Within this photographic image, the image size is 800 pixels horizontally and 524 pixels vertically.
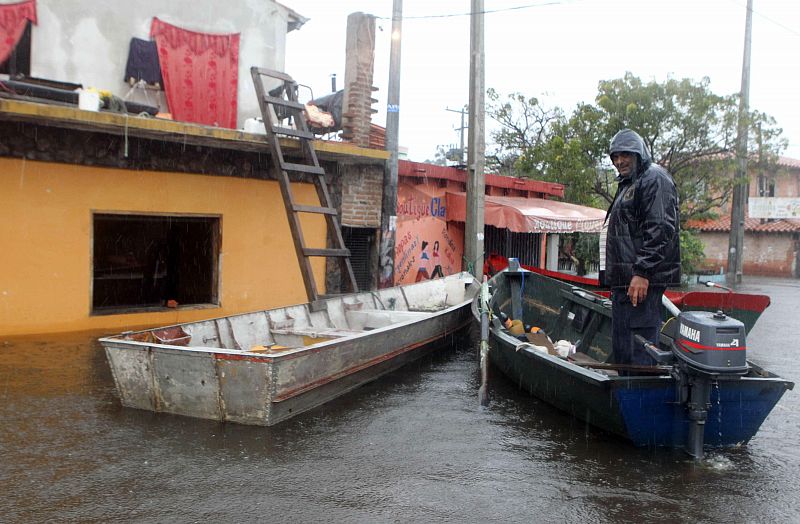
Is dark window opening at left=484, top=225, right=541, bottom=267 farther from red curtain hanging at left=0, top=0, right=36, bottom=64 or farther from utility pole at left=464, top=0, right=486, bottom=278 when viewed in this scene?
red curtain hanging at left=0, top=0, right=36, bottom=64

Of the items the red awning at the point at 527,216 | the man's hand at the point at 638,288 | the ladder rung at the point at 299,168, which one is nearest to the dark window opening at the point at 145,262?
the ladder rung at the point at 299,168

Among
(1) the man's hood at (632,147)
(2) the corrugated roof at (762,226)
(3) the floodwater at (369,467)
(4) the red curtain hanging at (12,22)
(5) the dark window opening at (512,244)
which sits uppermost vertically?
(4) the red curtain hanging at (12,22)

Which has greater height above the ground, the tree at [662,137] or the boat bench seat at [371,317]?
the tree at [662,137]

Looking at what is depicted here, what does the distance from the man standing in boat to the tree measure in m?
15.4

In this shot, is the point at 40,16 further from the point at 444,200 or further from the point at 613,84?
the point at 613,84

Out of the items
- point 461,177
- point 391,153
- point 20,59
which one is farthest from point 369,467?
point 461,177

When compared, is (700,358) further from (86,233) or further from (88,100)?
(86,233)

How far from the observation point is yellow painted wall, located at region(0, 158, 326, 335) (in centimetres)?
891

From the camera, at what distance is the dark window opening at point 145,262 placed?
13.4 m

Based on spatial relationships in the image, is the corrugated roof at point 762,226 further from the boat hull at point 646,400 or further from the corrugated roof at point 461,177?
the boat hull at point 646,400

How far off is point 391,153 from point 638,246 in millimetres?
6818

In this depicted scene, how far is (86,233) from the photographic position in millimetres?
9461

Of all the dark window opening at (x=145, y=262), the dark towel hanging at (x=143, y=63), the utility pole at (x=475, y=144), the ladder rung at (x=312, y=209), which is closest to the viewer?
the ladder rung at (x=312, y=209)

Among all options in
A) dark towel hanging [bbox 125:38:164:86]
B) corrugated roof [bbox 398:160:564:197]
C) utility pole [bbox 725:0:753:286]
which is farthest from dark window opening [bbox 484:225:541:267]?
dark towel hanging [bbox 125:38:164:86]
